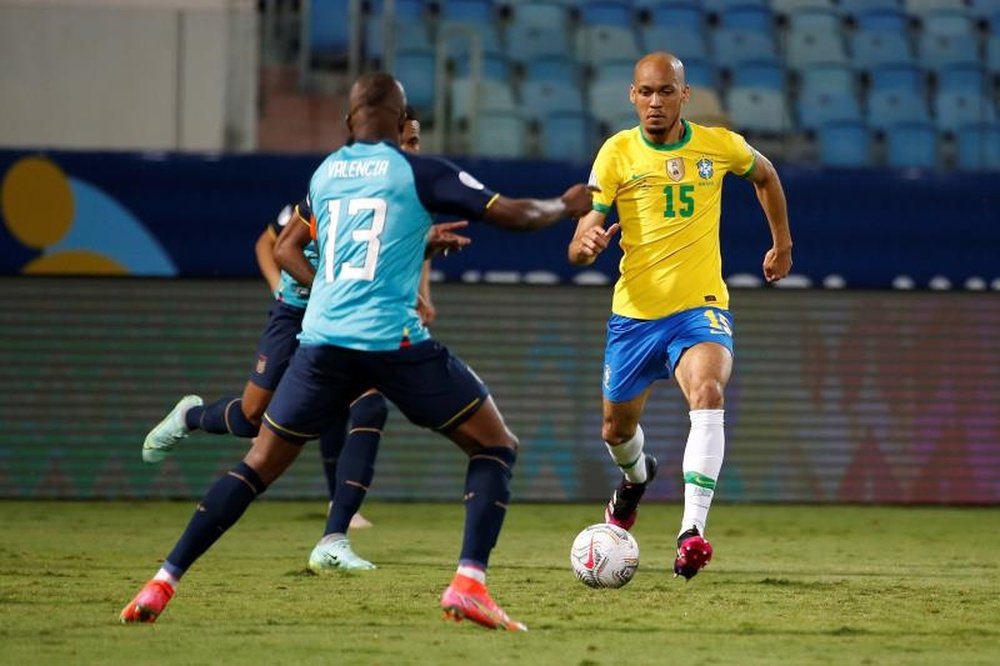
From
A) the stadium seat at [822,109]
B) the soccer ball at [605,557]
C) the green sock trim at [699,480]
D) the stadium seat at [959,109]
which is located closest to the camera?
the soccer ball at [605,557]

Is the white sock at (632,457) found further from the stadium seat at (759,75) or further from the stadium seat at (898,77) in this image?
the stadium seat at (898,77)

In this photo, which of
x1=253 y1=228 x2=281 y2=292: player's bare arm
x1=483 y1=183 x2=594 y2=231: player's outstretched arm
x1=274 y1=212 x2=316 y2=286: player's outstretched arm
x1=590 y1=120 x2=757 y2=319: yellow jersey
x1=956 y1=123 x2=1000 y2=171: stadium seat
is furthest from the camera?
x1=956 y1=123 x2=1000 y2=171: stadium seat

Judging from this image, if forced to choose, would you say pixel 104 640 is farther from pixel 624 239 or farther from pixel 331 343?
pixel 624 239

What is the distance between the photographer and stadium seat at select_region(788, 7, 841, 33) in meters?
17.0

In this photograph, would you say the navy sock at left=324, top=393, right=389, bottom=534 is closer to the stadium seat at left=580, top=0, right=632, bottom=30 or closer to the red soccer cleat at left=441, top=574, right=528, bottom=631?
the red soccer cleat at left=441, top=574, right=528, bottom=631

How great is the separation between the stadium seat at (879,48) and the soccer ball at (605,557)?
387 inches

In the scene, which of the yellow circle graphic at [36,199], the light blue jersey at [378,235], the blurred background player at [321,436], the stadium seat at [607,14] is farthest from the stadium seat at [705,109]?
the light blue jersey at [378,235]

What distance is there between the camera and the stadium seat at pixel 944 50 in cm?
1681

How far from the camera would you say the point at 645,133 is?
30.0 feet

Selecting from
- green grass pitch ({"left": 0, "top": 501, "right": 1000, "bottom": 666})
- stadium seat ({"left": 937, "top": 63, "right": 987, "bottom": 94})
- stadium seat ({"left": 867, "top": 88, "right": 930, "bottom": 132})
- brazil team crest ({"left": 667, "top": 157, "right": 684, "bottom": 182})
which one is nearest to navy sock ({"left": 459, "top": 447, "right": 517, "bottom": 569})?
green grass pitch ({"left": 0, "top": 501, "right": 1000, "bottom": 666})

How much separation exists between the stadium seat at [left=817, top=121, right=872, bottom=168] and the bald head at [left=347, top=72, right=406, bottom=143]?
30.8 feet

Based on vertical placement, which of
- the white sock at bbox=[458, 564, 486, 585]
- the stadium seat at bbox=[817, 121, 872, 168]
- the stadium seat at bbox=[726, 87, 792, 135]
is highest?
the stadium seat at bbox=[726, 87, 792, 135]

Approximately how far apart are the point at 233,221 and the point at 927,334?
5798 mm

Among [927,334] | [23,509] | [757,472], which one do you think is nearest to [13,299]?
[23,509]
